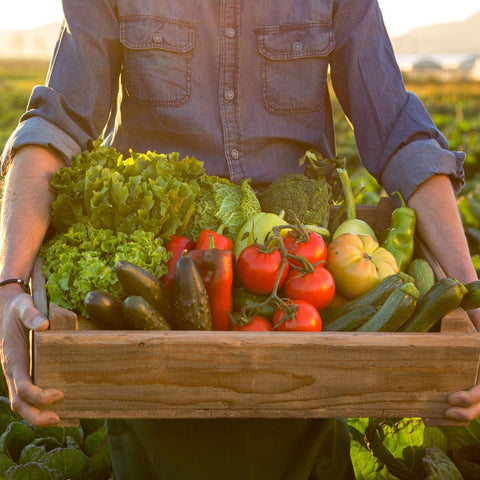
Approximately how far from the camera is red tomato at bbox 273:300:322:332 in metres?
2.42

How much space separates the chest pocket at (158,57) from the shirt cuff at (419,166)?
3.48ft

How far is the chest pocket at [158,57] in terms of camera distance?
337cm

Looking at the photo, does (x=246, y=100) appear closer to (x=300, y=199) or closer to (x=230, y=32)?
(x=230, y=32)

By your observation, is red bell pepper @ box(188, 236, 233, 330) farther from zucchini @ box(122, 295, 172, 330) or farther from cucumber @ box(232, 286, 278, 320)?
zucchini @ box(122, 295, 172, 330)

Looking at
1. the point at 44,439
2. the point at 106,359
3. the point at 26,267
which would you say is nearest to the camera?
the point at 106,359

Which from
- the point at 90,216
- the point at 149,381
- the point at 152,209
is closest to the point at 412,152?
the point at 152,209

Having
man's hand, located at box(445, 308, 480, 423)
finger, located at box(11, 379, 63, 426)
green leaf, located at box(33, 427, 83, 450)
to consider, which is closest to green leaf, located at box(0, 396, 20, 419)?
green leaf, located at box(33, 427, 83, 450)

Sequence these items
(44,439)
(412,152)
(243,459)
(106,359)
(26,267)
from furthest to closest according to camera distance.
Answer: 1. (44,439)
2. (412,152)
3. (243,459)
4. (26,267)
5. (106,359)

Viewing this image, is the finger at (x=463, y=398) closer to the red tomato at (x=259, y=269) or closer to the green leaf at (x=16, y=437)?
the red tomato at (x=259, y=269)

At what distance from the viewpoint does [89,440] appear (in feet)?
12.7

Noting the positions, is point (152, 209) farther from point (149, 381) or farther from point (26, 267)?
point (149, 381)

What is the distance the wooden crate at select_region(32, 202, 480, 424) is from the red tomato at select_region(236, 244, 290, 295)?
1.24 feet

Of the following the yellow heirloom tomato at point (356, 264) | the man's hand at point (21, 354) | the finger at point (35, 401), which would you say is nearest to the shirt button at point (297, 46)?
the yellow heirloom tomato at point (356, 264)

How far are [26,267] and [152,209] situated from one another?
1.72 ft
